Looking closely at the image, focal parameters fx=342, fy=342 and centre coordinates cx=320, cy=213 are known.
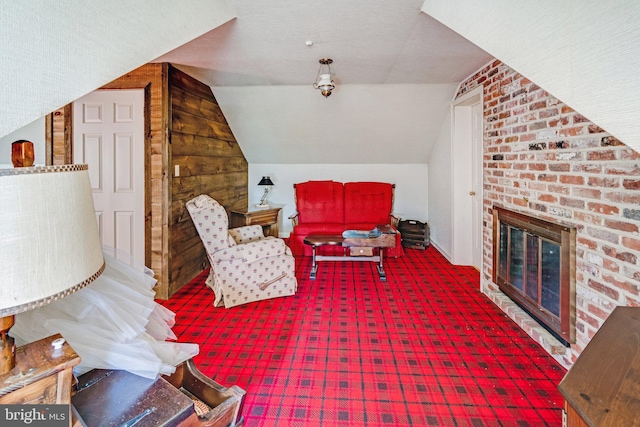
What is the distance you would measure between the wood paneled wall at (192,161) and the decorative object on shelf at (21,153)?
2758 millimetres

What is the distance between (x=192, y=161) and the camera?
3.83 metres

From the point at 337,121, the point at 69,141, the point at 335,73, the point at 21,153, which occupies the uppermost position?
the point at 335,73

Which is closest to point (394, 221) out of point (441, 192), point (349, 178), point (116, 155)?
point (441, 192)

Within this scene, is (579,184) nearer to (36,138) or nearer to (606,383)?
(606,383)

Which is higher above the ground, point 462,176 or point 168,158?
point 168,158

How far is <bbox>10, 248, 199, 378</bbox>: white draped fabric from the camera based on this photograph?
980 mm

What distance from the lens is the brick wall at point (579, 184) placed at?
5.56 ft

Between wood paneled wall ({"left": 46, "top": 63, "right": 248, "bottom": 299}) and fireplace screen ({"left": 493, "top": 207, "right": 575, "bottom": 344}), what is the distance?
121 inches

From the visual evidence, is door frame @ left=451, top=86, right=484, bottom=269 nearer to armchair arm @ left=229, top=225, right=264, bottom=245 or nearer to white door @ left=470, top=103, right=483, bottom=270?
white door @ left=470, top=103, right=483, bottom=270

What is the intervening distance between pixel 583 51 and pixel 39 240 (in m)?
1.44

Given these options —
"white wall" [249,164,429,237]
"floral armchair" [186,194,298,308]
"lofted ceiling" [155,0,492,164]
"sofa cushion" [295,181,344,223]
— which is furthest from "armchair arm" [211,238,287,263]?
"white wall" [249,164,429,237]

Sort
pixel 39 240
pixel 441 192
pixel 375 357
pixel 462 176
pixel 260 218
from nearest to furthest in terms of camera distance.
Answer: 1. pixel 39 240
2. pixel 375 357
3. pixel 462 176
4. pixel 441 192
5. pixel 260 218

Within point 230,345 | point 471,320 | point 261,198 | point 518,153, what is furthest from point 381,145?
point 230,345

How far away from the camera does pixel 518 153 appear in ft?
8.89
